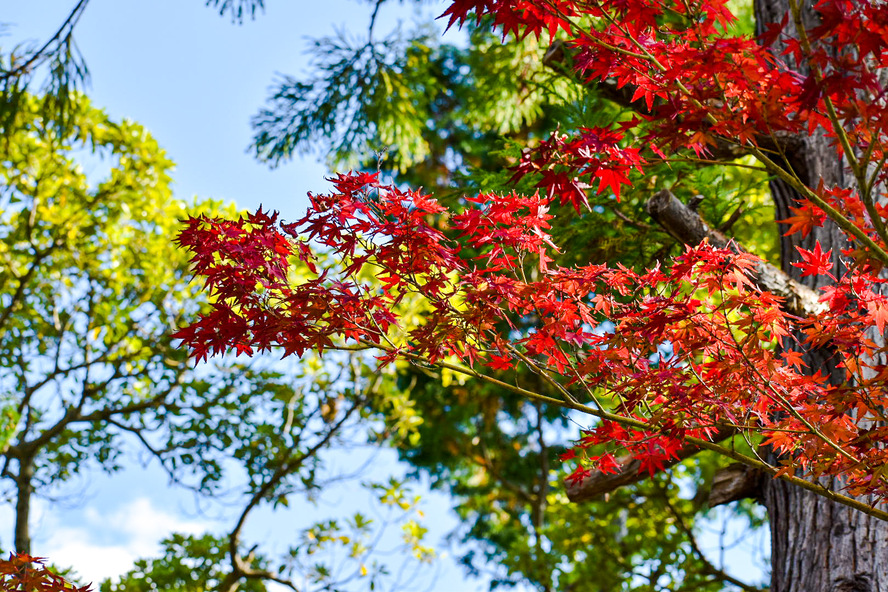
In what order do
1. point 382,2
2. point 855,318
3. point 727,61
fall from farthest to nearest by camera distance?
point 382,2
point 855,318
point 727,61

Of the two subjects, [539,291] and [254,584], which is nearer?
→ [539,291]

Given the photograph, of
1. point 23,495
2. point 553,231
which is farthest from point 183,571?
point 553,231

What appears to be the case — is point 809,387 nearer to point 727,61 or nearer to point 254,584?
point 727,61

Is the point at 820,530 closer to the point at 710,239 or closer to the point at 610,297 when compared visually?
the point at 710,239

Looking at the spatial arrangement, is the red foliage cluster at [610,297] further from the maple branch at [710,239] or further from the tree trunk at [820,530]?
the maple branch at [710,239]

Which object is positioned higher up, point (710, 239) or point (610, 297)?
point (710, 239)

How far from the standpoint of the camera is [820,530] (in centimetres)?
296

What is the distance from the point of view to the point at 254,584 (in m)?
5.55

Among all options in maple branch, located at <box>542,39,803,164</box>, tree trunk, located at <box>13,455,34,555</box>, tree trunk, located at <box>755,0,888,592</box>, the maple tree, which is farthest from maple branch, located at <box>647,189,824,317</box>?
tree trunk, located at <box>13,455,34,555</box>

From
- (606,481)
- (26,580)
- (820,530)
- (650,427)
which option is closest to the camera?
(650,427)

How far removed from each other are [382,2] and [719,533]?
158 inches

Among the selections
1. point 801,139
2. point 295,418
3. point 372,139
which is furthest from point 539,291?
point 295,418

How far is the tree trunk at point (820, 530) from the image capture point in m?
2.78

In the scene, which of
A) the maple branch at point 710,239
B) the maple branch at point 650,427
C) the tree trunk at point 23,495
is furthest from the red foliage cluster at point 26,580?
the tree trunk at point 23,495
